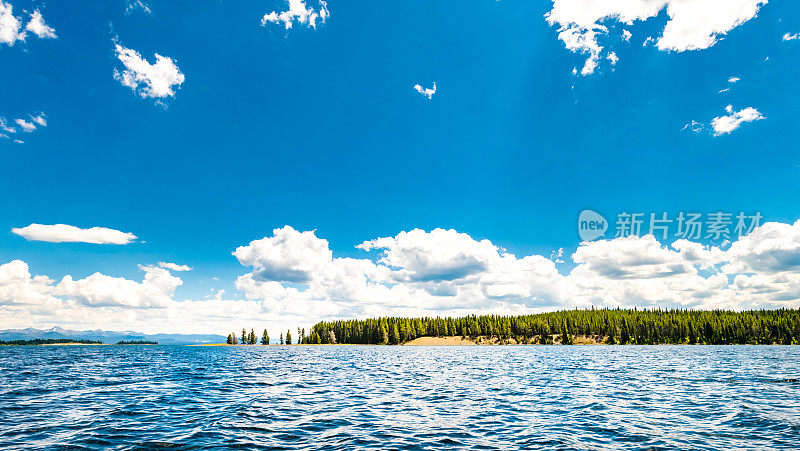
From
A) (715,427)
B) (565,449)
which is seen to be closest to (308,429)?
(565,449)

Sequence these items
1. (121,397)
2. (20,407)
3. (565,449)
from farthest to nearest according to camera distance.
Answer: (121,397) → (20,407) → (565,449)

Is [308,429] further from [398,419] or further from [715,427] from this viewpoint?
[715,427]

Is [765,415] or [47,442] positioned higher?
[47,442]

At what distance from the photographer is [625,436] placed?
1839 cm

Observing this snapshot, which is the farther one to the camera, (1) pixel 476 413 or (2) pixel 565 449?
(1) pixel 476 413

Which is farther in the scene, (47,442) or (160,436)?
(160,436)

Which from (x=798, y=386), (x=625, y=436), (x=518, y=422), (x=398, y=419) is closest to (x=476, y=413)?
(x=518, y=422)

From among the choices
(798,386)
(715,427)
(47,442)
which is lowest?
(798,386)

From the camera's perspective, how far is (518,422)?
21.5 meters

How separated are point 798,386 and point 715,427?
24.0m

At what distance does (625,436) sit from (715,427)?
5.36 metres

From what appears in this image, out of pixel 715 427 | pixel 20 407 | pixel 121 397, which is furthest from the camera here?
pixel 121 397

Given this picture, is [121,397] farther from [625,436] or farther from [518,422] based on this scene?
[625,436]

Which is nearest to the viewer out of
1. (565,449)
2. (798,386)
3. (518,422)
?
(565,449)
